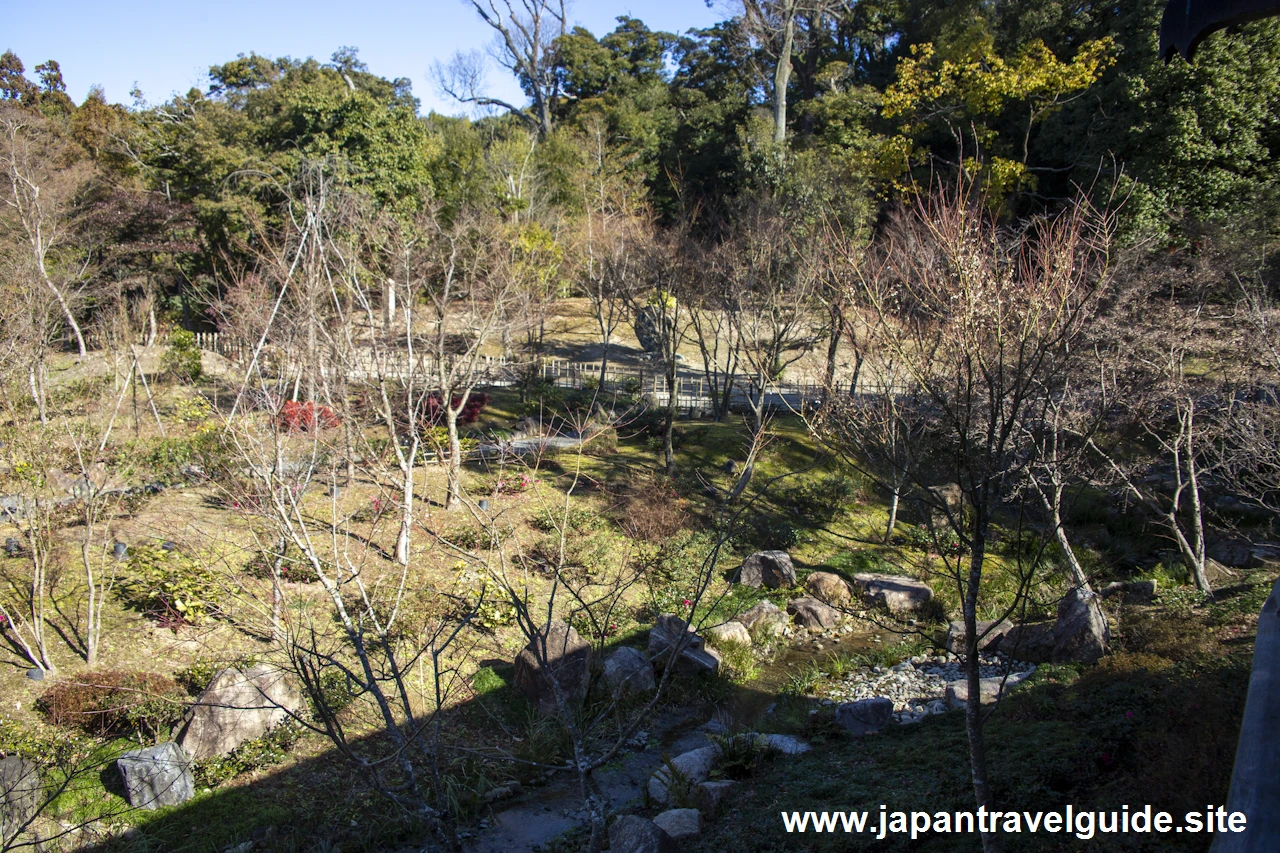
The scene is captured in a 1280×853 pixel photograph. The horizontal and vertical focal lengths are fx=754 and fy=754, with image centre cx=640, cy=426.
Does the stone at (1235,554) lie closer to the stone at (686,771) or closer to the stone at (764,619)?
the stone at (764,619)

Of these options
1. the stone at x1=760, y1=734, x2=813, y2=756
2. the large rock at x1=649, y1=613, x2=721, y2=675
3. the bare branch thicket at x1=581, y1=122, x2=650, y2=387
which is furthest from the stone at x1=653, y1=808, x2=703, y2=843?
the bare branch thicket at x1=581, y1=122, x2=650, y2=387

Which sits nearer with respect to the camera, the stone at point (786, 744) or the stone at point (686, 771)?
the stone at point (686, 771)

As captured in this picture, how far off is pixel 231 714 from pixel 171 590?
7.52 ft

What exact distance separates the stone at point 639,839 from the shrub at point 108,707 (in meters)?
4.51

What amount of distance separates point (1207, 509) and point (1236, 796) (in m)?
10.4

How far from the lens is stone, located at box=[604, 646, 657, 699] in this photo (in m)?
8.47

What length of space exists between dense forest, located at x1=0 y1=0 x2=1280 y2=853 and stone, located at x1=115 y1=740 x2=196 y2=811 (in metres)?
0.04

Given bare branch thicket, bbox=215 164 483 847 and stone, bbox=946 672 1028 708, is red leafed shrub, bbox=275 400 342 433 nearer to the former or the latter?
bare branch thicket, bbox=215 164 483 847

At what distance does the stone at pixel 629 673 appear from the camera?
8469 millimetres

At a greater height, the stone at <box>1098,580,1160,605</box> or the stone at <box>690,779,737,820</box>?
the stone at <box>1098,580,1160,605</box>

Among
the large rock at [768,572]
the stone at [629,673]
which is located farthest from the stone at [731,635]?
the large rock at [768,572]

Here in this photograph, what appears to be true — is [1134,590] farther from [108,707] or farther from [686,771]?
[108,707]

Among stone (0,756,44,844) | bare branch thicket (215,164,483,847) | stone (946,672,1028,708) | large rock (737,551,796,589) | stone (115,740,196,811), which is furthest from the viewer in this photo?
large rock (737,551,796,589)

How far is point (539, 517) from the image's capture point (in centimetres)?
1248
